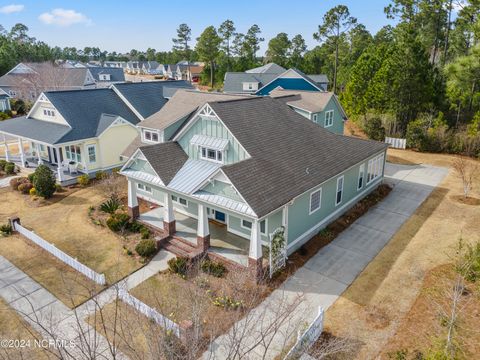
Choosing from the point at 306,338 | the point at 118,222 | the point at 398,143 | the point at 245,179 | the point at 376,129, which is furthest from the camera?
the point at 376,129

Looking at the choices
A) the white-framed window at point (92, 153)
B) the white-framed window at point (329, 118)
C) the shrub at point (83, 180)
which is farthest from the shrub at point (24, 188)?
the white-framed window at point (329, 118)

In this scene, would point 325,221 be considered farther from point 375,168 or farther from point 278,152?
point 375,168

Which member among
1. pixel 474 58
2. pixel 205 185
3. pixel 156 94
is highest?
pixel 474 58

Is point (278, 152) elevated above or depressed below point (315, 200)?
above

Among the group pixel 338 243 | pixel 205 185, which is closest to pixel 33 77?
pixel 205 185

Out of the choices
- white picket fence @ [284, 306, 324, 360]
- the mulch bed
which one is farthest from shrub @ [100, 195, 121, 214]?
white picket fence @ [284, 306, 324, 360]

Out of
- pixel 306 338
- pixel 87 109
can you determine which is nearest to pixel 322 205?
pixel 306 338

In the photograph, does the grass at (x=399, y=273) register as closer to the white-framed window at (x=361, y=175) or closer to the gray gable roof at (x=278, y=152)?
the white-framed window at (x=361, y=175)

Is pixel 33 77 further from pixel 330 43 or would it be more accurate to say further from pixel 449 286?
pixel 449 286
